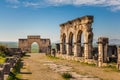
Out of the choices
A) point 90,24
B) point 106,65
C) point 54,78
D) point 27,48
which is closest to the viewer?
point 54,78

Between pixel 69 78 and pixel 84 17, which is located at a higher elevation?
pixel 84 17

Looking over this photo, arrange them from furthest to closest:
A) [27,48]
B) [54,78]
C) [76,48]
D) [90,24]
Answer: [27,48], [76,48], [90,24], [54,78]

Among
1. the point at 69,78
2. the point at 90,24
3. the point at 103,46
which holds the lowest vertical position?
the point at 69,78

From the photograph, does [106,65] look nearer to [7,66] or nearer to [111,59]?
[111,59]

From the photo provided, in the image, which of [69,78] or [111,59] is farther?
[111,59]

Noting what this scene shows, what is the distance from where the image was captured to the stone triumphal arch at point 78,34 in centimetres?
2947

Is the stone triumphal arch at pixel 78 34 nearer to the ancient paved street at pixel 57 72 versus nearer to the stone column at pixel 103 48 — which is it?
the stone column at pixel 103 48

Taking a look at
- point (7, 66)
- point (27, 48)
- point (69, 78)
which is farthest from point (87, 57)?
point (27, 48)

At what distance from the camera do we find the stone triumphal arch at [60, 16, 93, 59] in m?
29.5

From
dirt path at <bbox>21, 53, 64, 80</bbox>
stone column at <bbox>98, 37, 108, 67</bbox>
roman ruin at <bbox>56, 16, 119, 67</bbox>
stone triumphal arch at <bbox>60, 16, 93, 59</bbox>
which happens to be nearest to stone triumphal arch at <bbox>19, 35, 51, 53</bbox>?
stone triumphal arch at <bbox>60, 16, 93, 59</bbox>

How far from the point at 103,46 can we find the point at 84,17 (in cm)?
584

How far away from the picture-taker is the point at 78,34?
3338cm

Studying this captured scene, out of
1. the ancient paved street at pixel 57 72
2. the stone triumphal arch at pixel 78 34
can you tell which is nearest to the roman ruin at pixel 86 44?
the stone triumphal arch at pixel 78 34

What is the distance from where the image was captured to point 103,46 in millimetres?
25141
